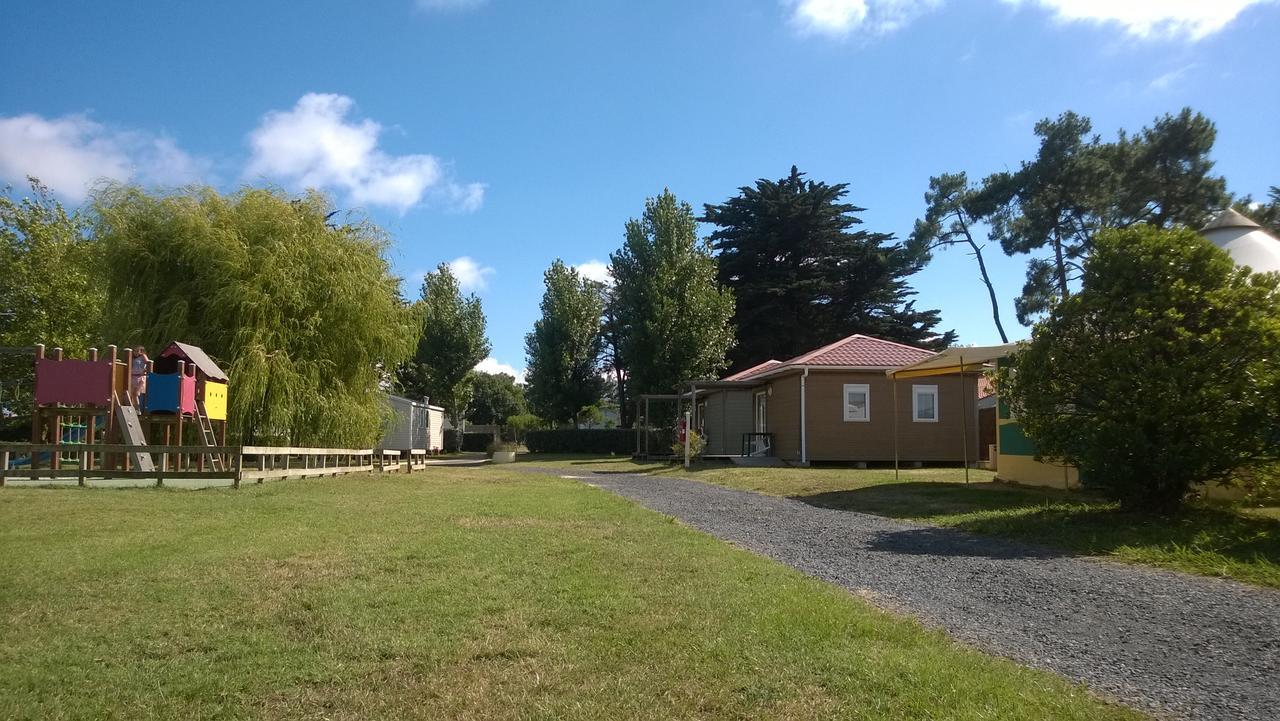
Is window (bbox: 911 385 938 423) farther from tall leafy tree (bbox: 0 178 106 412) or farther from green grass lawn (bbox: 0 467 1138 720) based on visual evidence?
tall leafy tree (bbox: 0 178 106 412)

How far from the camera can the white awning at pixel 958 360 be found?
1488 cm

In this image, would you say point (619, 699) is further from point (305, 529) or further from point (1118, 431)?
point (1118, 431)

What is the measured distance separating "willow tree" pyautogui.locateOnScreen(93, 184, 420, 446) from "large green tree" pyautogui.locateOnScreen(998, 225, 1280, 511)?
1403cm

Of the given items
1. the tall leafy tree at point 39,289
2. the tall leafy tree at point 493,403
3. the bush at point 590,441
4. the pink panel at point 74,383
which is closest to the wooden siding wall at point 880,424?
the bush at point 590,441

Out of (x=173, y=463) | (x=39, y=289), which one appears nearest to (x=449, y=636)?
(x=173, y=463)

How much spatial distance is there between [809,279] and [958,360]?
89.8 ft

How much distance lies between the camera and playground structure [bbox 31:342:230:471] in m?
14.2

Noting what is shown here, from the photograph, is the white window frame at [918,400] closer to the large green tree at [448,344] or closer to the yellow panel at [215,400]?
the yellow panel at [215,400]

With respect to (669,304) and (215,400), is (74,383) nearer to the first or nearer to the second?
(215,400)

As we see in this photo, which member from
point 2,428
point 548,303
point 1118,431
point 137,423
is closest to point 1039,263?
point 548,303

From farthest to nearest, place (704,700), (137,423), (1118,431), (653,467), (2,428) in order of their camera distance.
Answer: (2,428)
(653,467)
(137,423)
(1118,431)
(704,700)

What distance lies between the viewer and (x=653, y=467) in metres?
26.3

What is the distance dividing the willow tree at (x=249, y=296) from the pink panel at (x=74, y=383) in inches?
112

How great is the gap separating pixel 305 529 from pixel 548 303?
123ft
